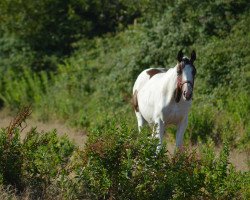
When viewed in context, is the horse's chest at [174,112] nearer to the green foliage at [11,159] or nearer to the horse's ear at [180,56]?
the horse's ear at [180,56]

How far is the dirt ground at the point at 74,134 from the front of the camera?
11383 millimetres

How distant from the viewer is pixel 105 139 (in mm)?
7352

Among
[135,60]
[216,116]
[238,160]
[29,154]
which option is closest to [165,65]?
[135,60]

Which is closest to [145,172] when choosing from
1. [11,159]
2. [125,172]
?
[125,172]

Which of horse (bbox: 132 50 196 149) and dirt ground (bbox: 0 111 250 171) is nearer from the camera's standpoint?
horse (bbox: 132 50 196 149)

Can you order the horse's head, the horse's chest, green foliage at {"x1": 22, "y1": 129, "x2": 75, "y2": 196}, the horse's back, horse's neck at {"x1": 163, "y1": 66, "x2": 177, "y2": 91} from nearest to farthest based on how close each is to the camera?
green foliage at {"x1": 22, "y1": 129, "x2": 75, "y2": 196} → the horse's head → horse's neck at {"x1": 163, "y1": 66, "x2": 177, "y2": 91} → the horse's chest → the horse's back

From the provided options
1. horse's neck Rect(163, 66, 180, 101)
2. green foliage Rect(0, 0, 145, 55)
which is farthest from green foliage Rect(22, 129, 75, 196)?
green foliage Rect(0, 0, 145, 55)

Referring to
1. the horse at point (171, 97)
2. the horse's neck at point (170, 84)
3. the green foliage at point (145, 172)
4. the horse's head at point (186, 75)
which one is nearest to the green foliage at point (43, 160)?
the green foliage at point (145, 172)

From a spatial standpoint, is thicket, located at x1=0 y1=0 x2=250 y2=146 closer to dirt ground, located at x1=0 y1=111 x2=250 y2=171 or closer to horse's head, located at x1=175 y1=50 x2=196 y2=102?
dirt ground, located at x1=0 y1=111 x2=250 y2=171

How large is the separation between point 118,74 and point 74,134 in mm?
2474

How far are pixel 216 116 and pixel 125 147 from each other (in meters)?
6.65

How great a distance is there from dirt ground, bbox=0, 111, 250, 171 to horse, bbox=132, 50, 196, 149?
1276 mm

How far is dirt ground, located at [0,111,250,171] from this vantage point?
11.4 metres

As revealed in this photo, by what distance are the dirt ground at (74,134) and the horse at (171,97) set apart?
1.28m
